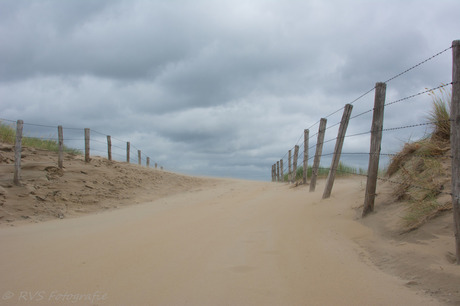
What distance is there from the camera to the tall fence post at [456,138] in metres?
3.19

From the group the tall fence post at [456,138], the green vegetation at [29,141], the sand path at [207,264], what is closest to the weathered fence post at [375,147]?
the sand path at [207,264]

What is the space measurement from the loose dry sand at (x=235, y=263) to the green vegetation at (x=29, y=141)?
364 inches

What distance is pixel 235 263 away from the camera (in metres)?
3.88

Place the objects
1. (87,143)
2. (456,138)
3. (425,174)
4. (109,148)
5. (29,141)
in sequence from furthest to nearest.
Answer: (109,148) < (29,141) < (87,143) < (425,174) < (456,138)

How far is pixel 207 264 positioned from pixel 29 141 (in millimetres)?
14174

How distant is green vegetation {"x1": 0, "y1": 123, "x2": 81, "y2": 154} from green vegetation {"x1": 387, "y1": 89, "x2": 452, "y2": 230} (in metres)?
13.4

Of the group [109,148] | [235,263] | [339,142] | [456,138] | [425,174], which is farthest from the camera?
[109,148]

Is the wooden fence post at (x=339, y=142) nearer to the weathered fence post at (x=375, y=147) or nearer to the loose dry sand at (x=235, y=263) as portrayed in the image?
the loose dry sand at (x=235, y=263)

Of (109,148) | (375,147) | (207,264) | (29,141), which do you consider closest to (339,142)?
(375,147)

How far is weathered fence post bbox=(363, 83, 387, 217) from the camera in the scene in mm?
5152

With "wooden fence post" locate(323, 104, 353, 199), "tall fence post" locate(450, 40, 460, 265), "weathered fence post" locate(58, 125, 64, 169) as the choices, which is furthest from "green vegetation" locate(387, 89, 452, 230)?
"weathered fence post" locate(58, 125, 64, 169)

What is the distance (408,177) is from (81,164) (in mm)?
11460

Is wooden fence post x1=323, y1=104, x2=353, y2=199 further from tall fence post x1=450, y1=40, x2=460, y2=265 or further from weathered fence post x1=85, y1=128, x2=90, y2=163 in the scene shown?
weathered fence post x1=85, y1=128, x2=90, y2=163

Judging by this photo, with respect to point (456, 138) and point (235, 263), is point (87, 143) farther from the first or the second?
point (456, 138)
